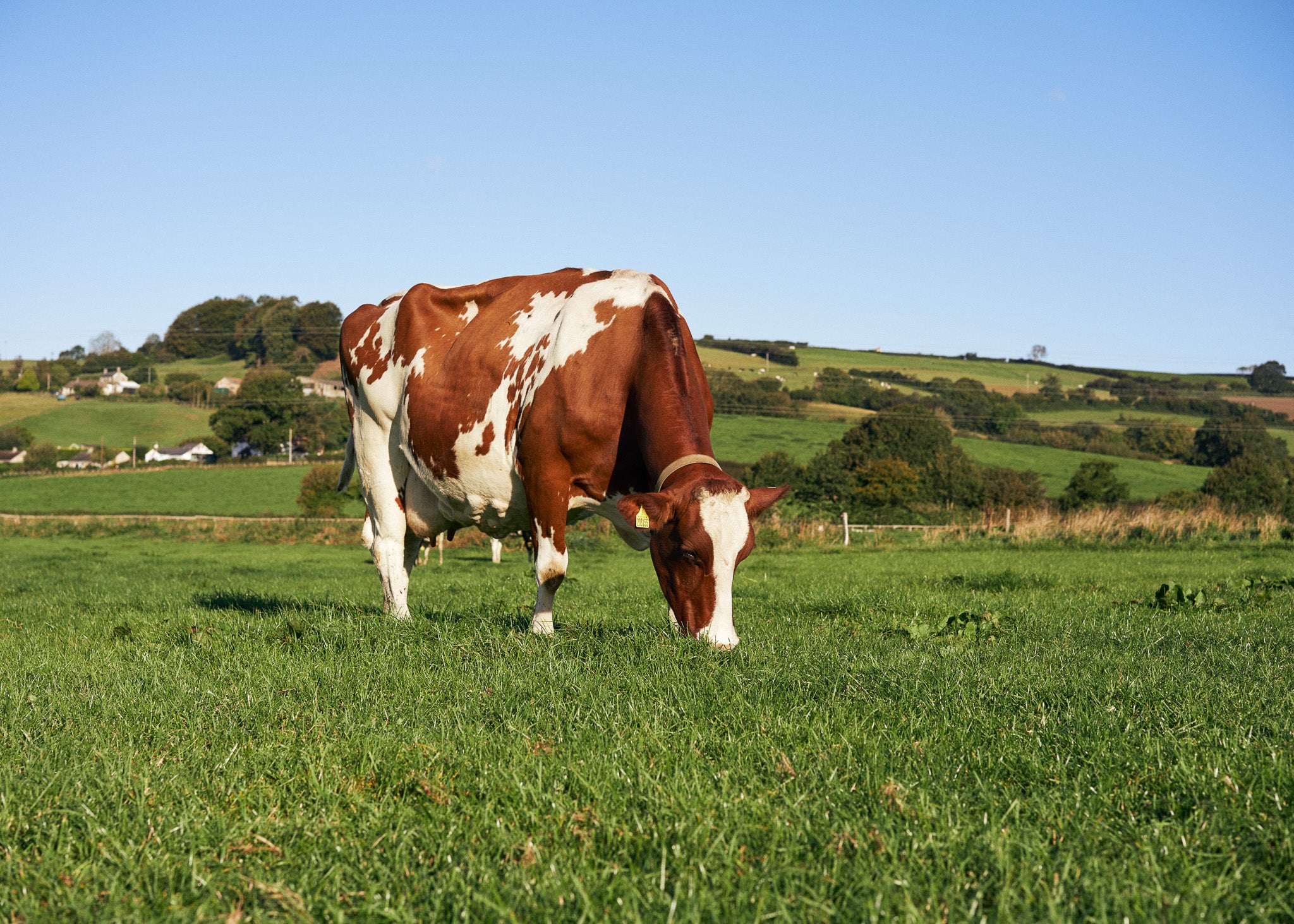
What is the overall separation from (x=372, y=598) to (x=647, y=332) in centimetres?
790

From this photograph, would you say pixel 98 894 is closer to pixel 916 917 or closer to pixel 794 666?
pixel 916 917

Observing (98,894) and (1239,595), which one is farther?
(1239,595)

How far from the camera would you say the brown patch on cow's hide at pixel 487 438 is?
27.5 feet

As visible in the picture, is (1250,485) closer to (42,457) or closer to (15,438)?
(42,457)

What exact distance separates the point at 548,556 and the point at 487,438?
1.32 m

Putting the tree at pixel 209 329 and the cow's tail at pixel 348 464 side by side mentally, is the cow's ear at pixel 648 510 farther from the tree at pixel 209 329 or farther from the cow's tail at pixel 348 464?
the tree at pixel 209 329

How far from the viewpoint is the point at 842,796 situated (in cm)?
328

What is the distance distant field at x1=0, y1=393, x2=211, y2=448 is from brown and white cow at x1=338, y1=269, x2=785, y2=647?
107 m

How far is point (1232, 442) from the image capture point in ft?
268

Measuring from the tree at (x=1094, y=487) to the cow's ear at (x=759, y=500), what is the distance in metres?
A: 61.4

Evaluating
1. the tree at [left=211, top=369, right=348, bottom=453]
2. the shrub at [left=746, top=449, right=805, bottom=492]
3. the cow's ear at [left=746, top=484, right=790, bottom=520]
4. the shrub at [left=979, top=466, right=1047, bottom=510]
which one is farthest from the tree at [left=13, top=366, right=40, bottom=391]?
the cow's ear at [left=746, top=484, right=790, bottom=520]

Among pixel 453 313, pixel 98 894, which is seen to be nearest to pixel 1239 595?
pixel 453 313

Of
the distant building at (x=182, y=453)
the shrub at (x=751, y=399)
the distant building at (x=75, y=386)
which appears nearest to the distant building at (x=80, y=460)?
the distant building at (x=182, y=453)

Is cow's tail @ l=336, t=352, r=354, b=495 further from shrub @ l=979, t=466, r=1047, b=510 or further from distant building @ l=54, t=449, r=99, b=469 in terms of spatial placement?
distant building @ l=54, t=449, r=99, b=469
